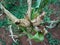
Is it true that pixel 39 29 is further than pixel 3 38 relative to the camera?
No

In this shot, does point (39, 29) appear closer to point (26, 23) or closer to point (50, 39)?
point (26, 23)

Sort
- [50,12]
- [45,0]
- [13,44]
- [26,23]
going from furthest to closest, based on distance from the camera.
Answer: [50,12] → [13,44] → [45,0] → [26,23]

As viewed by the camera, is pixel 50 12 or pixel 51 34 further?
pixel 50 12

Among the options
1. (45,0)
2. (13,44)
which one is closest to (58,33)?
(13,44)

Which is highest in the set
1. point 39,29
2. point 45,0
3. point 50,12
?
point 45,0

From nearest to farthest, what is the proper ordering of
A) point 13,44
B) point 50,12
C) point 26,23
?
point 26,23
point 13,44
point 50,12

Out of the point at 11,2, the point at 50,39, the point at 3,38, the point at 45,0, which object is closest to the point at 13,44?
the point at 3,38

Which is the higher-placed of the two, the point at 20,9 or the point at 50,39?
the point at 20,9

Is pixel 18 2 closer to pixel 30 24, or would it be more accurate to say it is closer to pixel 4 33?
pixel 4 33

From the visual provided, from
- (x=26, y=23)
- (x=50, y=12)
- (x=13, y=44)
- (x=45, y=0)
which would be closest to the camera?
(x=26, y=23)
